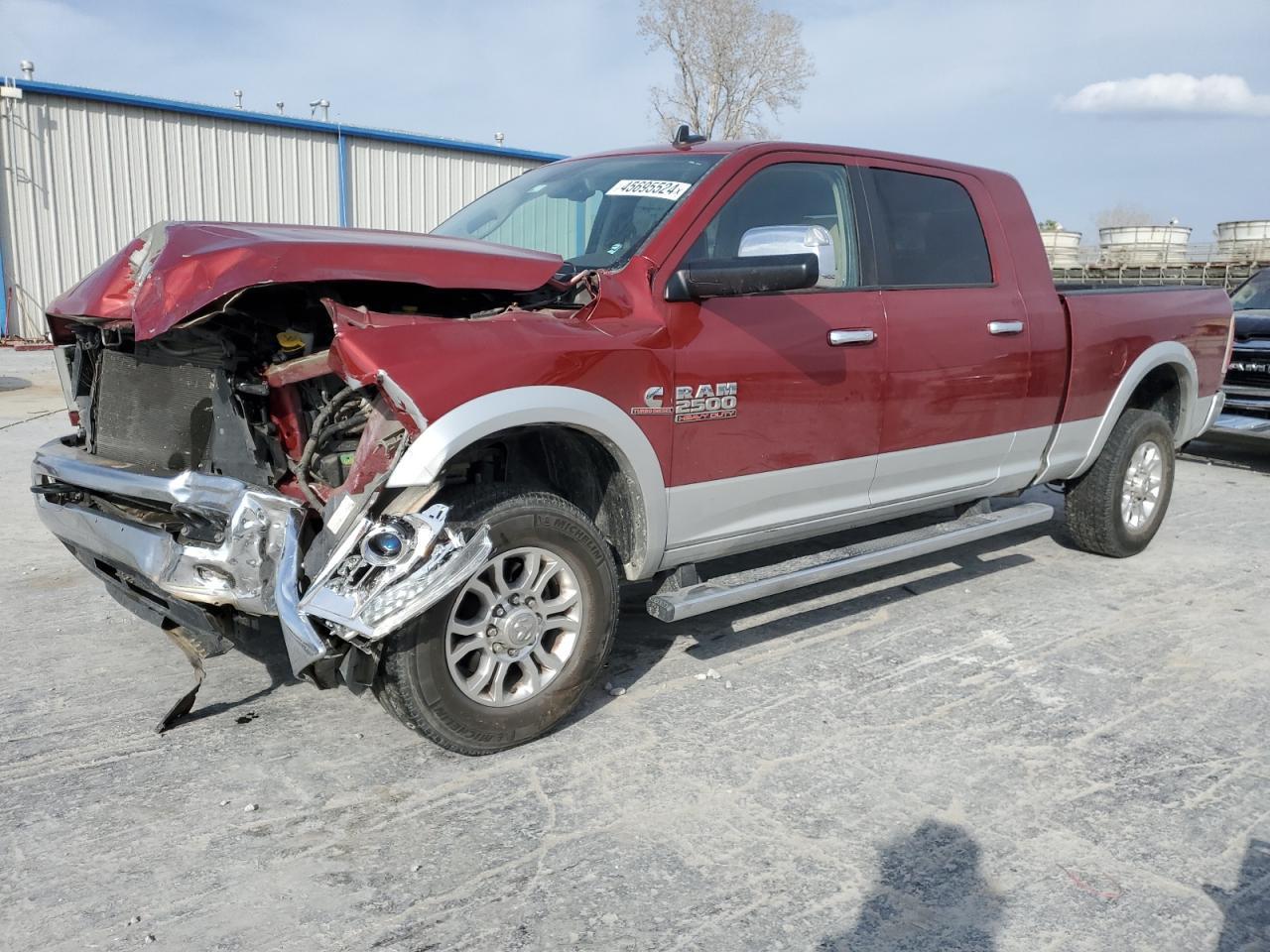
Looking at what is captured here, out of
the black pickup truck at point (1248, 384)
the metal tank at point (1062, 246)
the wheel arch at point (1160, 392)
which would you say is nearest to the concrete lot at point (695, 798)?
the wheel arch at point (1160, 392)

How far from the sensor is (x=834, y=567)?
4.12 meters

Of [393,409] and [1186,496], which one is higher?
[393,409]

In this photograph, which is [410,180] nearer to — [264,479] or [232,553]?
[264,479]

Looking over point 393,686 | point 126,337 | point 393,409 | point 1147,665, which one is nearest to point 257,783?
point 393,686

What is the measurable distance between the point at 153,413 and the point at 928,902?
9.52 ft

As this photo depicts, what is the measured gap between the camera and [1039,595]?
17.3ft

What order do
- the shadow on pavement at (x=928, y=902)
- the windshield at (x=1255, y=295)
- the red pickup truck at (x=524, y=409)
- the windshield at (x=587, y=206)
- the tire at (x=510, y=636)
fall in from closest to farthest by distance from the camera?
the shadow on pavement at (x=928, y=902) → the red pickup truck at (x=524, y=409) → the tire at (x=510, y=636) → the windshield at (x=587, y=206) → the windshield at (x=1255, y=295)

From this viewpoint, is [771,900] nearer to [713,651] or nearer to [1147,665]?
[713,651]

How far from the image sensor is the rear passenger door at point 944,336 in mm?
4406

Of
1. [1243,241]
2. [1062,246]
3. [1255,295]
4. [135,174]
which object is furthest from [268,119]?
[1243,241]

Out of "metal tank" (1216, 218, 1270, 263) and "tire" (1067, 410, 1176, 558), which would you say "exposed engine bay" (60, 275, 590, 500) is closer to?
"tire" (1067, 410, 1176, 558)

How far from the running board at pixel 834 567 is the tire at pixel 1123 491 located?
626 millimetres

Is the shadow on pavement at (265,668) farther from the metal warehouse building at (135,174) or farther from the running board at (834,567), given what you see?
the metal warehouse building at (135,174)

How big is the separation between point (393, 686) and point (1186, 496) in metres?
6.82
